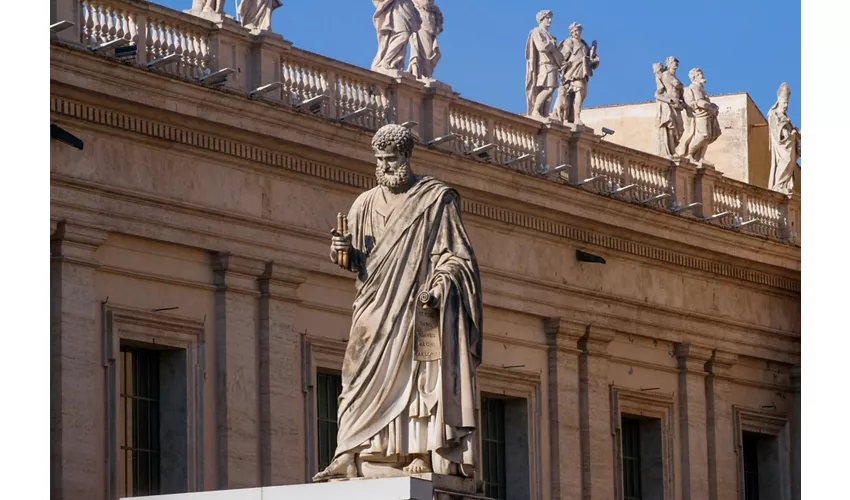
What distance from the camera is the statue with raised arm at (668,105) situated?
3281 centimetres

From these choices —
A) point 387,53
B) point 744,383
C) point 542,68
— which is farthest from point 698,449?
point 387,53

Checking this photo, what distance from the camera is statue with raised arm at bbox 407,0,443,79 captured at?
27969 millimetres

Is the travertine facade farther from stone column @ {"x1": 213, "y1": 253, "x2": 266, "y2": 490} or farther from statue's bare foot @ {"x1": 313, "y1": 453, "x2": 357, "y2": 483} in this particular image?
statue's bare foot @ {"x1": 313, "y1": 453, "x2": 357, "y2": 483}

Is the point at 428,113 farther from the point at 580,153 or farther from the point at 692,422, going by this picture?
the point at 692,422

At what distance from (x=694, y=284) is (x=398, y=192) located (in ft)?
59.5

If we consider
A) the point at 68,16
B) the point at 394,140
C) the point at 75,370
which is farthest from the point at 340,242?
the point at 68,16

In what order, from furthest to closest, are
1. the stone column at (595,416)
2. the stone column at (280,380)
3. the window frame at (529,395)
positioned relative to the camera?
the stone column at (595,416), the window frame at (529,395), the stone column at (280,380)

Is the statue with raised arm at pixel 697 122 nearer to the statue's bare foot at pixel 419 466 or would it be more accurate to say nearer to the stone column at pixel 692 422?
the stone column at pixel 692 422

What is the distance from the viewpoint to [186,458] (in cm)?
2473

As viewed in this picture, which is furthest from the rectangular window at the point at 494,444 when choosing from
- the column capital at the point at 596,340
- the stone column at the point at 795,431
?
the stone column at the point at 795,431

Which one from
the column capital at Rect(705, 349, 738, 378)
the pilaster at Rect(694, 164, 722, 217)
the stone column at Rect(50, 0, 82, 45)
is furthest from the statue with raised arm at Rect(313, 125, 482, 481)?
the pilaster at Rect(694, 164, 722, 217)

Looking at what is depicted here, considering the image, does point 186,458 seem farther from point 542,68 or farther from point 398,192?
point 398,192

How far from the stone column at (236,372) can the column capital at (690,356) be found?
7964 millimetres
